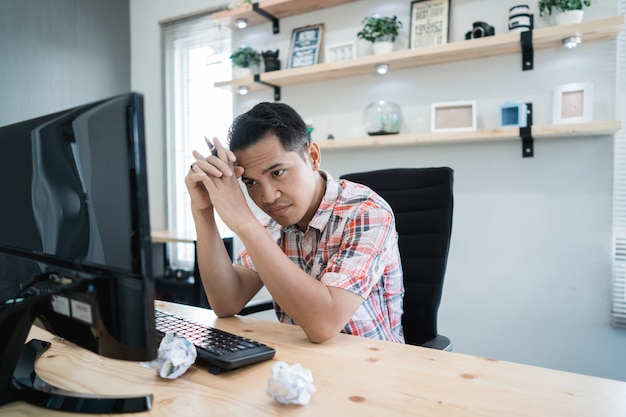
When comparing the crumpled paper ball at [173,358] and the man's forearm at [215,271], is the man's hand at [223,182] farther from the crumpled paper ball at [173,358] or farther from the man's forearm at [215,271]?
the crumpled paper ball at [173,358]

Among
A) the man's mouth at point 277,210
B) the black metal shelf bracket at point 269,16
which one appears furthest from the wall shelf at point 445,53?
the man's mouth at point 277,210

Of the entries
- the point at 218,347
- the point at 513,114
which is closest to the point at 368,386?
Result: the point at 218,347

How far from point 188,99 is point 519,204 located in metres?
2.45

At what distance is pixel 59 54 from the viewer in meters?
3.25

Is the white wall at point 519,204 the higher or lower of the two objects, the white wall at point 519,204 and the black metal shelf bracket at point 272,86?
the lower

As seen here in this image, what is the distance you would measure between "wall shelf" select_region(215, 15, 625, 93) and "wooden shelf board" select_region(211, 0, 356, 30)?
40 centimetres

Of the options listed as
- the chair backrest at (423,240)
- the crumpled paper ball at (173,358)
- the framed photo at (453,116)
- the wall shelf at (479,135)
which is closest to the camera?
the crumpled paper ball at (173,358)

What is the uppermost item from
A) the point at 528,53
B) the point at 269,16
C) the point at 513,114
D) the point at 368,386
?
the point at 269,16

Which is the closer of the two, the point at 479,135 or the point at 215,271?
the point at 215,271

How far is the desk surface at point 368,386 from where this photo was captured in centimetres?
62

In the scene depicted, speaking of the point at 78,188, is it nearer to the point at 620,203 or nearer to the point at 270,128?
the point at 270,128

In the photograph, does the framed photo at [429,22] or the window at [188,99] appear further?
the window at [188,99]

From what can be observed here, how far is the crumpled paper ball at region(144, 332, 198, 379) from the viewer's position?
738 mm

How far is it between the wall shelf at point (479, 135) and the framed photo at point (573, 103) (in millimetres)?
72
